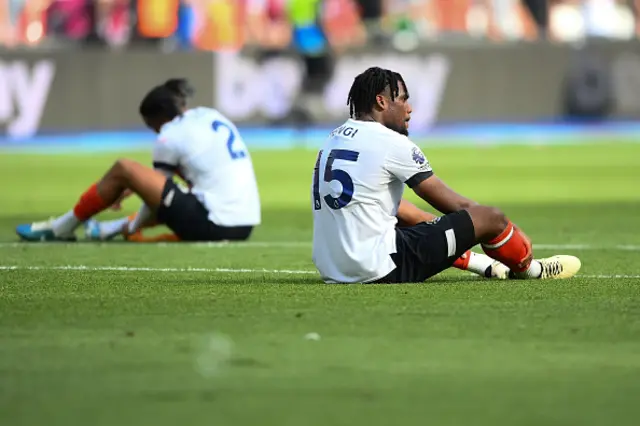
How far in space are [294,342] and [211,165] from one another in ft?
18.2

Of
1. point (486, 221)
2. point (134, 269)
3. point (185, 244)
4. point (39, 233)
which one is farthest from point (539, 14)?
point (486, 221)

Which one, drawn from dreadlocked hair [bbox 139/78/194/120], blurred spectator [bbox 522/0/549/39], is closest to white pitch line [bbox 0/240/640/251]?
dreadlocked hair [bbox 139/78/194/120]

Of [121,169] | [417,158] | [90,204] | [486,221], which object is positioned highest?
[417,158]

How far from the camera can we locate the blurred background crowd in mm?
29828

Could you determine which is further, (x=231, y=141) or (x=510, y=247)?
(x=231, y=141)

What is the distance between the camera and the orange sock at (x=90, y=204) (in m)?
12.0

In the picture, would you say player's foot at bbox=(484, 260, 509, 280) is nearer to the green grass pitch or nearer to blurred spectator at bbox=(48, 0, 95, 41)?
the green grass pitch

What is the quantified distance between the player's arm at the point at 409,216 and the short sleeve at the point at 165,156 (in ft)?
10.8

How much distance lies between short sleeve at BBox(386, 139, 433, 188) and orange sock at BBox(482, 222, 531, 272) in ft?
1.82

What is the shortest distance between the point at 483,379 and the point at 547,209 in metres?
9.86

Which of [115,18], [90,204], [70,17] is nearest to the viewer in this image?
[90,204]

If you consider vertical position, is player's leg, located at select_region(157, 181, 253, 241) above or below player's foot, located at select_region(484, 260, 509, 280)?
below

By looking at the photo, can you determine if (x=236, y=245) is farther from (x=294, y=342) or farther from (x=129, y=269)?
(x=294, y=342)

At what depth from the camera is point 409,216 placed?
923 centimetres
